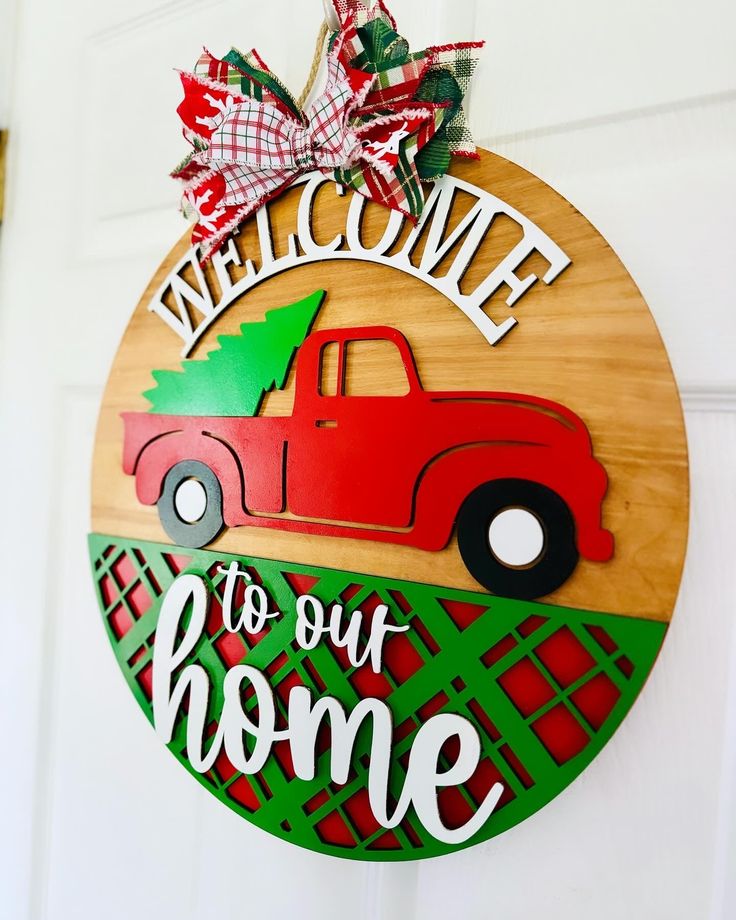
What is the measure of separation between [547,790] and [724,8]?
0.55 meters

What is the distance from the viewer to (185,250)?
0.66 metres

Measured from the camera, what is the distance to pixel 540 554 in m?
0.46

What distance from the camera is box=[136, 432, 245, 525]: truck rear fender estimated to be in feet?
1.98

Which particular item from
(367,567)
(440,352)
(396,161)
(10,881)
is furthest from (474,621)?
(10,881)

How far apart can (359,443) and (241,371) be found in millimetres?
146

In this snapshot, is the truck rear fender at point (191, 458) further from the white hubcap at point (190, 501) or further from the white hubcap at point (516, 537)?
the white hubcap at point (516, 537)

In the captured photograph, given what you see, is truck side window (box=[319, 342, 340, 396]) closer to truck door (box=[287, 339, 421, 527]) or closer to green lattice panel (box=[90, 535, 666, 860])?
truck door (box=[287, 339, 421, 527])

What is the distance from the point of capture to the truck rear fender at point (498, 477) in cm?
45

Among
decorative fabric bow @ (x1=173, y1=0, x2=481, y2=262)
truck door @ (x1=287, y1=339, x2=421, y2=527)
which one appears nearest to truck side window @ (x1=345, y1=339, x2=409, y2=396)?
truck door @ (x1=287, y1=339, x2=421, y2=527)

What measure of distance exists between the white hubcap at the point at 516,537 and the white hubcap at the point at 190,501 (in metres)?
0.28

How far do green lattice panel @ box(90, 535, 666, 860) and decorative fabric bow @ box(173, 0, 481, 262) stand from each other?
1.03 feet

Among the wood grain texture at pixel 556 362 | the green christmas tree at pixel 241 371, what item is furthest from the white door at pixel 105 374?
the green christmas tree at pixel 241 371

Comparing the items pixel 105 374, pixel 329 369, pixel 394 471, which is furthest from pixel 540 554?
pixel 105 374

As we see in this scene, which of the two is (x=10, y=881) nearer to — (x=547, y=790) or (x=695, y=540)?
(x=547, y=790)
